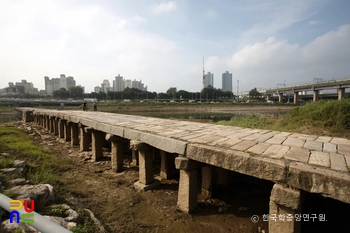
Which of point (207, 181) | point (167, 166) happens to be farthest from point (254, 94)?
point (207, 181)

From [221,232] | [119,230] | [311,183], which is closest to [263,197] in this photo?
[221,232]

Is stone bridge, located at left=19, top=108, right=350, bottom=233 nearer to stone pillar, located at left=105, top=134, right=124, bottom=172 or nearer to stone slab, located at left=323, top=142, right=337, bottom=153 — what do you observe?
stone slab, located at left=323, top=142, right=337, bottom=153

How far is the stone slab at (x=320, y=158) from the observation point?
9.80 ft

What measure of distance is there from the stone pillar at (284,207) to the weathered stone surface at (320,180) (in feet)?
0.47

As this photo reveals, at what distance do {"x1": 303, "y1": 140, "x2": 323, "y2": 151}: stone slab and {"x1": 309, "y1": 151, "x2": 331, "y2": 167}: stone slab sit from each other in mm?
323

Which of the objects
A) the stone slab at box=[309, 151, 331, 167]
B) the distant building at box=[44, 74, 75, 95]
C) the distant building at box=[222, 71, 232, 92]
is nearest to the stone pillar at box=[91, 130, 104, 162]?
the stone slab at box=[309, 151, 331, 167]

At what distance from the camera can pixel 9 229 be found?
2404 millimetres

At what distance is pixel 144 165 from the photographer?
541cm

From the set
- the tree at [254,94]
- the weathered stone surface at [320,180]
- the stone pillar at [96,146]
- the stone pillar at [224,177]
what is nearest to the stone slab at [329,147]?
the weathered stone surface at [320,180]

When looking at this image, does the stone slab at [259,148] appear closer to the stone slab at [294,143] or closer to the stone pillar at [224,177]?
the stone slab at [294,143]

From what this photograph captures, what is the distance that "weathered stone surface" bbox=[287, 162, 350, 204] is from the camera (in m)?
2.49

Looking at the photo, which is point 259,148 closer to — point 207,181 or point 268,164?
point 268,164

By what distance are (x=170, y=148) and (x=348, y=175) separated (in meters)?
3.06

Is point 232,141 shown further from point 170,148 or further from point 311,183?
point 311,183
